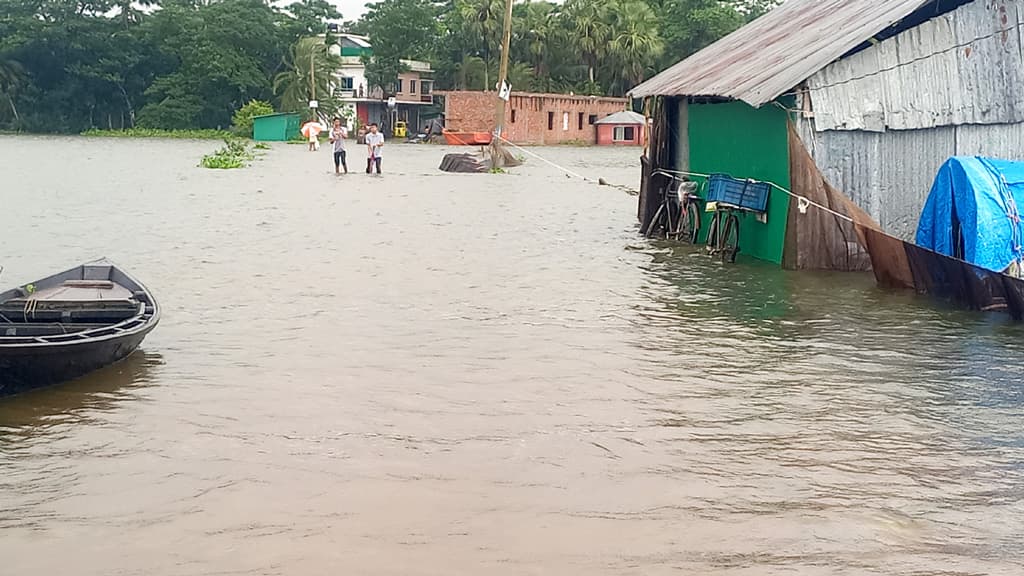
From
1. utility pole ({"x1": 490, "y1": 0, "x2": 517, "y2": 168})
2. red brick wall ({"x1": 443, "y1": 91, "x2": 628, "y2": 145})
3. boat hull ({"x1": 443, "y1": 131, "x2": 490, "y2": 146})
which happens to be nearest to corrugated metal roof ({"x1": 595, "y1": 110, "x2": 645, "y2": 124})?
red brick wall ({"x1": 443, "y1": 91, "x2": 628, "y2": 145})

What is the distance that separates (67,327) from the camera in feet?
31.5

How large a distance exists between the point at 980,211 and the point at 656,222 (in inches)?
321

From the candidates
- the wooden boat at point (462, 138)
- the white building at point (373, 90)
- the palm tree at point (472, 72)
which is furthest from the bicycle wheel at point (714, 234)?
the white building at point (373, 90)

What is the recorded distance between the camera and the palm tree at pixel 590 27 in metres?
78.5

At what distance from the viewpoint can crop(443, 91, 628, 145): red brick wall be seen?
6888 cm

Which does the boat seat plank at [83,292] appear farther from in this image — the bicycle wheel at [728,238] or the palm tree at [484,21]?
the palm tree at [484,21]

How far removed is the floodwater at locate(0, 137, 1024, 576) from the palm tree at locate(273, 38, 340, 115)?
62.6 metres

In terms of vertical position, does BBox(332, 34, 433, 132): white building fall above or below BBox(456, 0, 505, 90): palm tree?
below

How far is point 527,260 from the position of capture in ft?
57.0

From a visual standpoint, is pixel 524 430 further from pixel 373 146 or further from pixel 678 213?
pixel 373 146

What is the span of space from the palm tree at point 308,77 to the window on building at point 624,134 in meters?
19.4

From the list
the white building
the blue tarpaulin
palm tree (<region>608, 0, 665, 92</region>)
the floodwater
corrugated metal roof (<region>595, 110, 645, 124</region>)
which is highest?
palm tree (<region>608, 0, 665, 92</region>)

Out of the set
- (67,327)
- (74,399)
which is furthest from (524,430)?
(67,327)

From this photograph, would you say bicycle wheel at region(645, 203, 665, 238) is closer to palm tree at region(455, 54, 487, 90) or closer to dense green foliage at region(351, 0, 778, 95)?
dense green foliage at region(351, 0, 778, 95)
